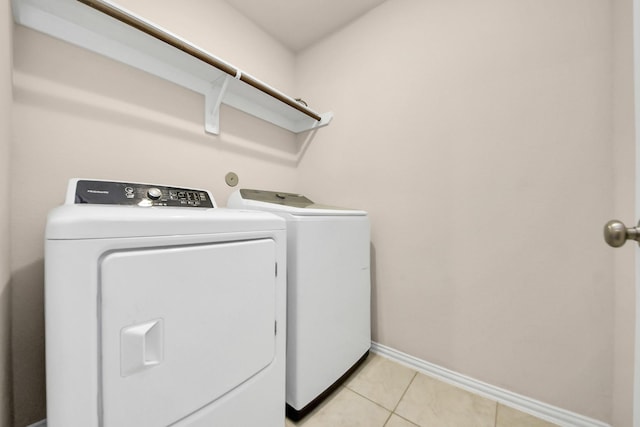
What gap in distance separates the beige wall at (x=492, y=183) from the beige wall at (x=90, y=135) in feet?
3.12

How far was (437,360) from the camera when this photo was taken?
1295 millimetres

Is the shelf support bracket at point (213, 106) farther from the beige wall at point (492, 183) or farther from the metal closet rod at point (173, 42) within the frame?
the beige wall at point (492, 183)

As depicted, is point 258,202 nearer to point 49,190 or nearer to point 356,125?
point 49,190

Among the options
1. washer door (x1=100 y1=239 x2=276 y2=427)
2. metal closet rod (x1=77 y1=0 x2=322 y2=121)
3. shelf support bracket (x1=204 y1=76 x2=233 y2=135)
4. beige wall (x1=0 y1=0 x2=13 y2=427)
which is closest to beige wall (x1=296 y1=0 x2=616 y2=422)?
metal closet rod (x1=77 y1=0 x2=322 y2=121)

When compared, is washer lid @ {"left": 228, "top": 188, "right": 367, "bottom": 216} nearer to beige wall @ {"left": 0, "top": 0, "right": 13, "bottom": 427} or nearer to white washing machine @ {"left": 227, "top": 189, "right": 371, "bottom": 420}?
white washing machine @ {"left": 227, "top": 189, "right": 371, "bottom": 420}

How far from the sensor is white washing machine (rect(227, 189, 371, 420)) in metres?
0.98

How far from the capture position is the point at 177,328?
60 centimetres

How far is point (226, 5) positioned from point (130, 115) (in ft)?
3.39

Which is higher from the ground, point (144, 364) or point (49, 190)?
point (49, 190)

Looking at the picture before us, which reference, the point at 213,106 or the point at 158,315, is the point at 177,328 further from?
the point at 213,106

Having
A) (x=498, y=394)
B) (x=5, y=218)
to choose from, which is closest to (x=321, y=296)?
Answer: (x=498, y=394)

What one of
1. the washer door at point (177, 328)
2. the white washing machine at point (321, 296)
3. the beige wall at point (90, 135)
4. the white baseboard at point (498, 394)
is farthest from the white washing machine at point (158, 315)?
the white baseboard at point (498, 394)

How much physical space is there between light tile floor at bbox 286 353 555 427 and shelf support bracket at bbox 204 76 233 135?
5.37 feet

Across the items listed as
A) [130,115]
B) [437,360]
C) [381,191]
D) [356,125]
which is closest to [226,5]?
[130,115]
